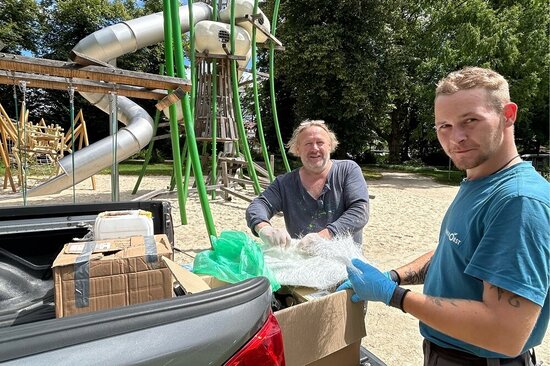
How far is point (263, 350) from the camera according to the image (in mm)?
865

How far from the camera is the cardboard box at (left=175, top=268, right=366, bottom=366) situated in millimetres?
1297

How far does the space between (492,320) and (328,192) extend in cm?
140

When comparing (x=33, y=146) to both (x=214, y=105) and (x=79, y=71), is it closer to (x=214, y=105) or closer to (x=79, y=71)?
(x=214, y=105)

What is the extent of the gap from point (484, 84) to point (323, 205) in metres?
1.30

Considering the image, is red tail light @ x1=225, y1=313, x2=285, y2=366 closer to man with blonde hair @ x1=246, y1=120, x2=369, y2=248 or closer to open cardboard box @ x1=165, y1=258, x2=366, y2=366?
open cardboard box @ x1=165, y1=258, x2=366, y2=366

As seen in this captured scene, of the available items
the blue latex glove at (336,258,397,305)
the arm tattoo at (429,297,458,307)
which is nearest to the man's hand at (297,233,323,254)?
the blue latex glove at (336,258,397,305)

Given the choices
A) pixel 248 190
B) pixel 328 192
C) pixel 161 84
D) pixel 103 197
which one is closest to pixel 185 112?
pixel 161 84

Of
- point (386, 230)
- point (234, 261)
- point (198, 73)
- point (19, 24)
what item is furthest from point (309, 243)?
point (19, 24)

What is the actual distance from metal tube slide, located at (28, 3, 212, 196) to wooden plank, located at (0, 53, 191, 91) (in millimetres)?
4408

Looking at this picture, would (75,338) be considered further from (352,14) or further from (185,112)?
(352,14)

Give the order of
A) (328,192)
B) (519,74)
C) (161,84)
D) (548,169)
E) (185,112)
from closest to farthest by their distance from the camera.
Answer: (328,192) → (161,84) → (185,112) → (519,74) → (548,169)

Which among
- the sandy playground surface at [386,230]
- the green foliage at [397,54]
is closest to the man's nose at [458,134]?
the sandy playground surface at [386,230]

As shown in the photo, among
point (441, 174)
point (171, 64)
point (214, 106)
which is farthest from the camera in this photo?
point (441, 174)

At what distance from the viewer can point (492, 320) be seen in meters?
0.96
